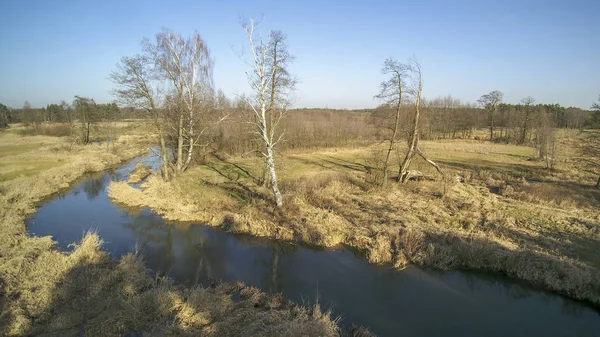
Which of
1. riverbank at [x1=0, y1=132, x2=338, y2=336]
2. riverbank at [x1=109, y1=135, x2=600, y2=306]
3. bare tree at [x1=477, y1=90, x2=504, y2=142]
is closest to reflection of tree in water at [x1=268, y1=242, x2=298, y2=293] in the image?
riverbank at [x1=109, y1=135, x2=600, y2=306]

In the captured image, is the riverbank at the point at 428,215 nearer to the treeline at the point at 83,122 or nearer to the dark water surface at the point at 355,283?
the dark water surface at the point at 355,283

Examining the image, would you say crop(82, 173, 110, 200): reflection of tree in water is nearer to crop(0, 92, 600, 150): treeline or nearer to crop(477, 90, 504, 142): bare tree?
crop(0, 92, 600, 150): treeline

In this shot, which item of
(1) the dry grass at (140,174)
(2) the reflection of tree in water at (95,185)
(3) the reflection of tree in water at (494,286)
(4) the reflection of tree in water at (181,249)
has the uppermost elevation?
(1) the dry grass at (140,174)

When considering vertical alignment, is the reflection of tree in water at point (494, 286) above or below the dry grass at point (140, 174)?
below

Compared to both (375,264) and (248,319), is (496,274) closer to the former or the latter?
(375,264)

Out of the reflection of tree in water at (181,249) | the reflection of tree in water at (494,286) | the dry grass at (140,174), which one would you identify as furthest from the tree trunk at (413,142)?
the dry grass at (140,174)

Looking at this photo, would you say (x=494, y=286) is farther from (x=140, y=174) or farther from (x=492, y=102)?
(x=492, y=102)

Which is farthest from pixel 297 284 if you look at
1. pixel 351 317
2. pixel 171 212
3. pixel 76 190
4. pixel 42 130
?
pixel 42 130

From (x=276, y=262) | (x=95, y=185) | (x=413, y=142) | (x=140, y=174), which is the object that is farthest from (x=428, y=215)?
(x=95, y=185)
